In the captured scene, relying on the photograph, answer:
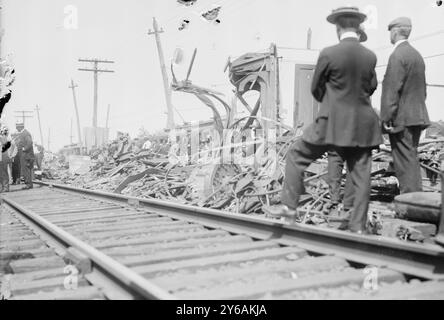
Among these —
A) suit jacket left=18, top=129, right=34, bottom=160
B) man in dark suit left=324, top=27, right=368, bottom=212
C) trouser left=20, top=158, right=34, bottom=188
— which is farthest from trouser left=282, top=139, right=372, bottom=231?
trouser left=20, top=158, right=34, bottom=188

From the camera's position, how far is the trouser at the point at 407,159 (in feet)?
15.1

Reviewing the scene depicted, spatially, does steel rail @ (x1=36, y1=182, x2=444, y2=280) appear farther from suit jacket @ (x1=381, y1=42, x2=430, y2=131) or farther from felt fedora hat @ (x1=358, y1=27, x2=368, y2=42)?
felt fedora hat @ (x1=358, y1=27, x2=368, y2=42)

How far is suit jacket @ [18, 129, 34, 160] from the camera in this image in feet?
40.9

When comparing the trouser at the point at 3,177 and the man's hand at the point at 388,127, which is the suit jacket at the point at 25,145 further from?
the man's hand at the point at 388,127

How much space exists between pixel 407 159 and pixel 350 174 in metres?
1.06

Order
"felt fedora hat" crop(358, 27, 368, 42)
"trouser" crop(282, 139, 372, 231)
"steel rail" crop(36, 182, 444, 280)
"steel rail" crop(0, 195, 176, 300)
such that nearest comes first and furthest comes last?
1. "steel rail" crop(0, 195, 176, 300)
2. "steel rail" crop(36, 182, 444, 280)
3. "trouser" crop(282, 139, 372, 231)
4. "felt fedora hat" crop(358, 27, 368, 42)

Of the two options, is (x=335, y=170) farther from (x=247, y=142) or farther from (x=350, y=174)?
(x=247, y=142)

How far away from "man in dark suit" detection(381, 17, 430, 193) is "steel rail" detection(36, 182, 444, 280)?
54.5 inches

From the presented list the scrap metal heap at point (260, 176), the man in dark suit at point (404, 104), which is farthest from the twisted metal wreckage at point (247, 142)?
the man in dark suit at point (404, 104)

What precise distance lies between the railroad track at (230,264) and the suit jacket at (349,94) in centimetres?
86

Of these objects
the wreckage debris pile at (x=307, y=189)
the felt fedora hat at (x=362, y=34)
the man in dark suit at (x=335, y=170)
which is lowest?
the wreckage debris pile at (x=307, y=189)
